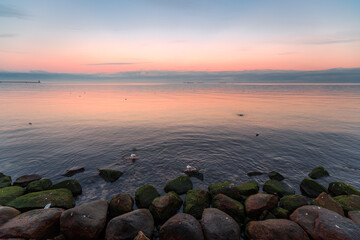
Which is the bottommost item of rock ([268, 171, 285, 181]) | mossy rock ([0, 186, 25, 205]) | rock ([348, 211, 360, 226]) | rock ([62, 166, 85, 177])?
rock ([62, 166, 85, 177])

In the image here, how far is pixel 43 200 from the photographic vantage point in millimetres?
9664

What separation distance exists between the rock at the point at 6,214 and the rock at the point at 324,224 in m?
13.1

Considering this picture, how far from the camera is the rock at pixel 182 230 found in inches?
297

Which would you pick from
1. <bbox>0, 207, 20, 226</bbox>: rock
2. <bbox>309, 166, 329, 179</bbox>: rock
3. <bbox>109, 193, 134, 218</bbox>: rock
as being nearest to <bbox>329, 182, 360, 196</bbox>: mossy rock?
<bbox>309, 166, 329, 179</bbox>: rock

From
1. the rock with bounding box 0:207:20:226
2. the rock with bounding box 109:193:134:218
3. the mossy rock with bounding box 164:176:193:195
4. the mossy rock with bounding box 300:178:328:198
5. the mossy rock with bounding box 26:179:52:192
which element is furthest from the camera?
the mossy rock with bounding box 164:176:193:195

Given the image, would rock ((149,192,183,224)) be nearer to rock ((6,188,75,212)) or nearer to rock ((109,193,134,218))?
rock ((109,193,134,218))

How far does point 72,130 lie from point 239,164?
919 inches

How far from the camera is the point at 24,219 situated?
7910 mm

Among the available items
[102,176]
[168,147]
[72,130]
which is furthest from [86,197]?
[72,130]

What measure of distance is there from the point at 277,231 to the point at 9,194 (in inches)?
558

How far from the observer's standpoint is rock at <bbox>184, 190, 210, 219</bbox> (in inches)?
381

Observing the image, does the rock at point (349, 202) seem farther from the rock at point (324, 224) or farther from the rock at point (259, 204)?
the rock at point (259, 204)

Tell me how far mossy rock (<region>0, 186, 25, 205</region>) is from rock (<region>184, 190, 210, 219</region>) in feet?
32.3

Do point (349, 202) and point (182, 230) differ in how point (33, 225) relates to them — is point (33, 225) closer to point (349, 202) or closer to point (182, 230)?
point (182, 230)
